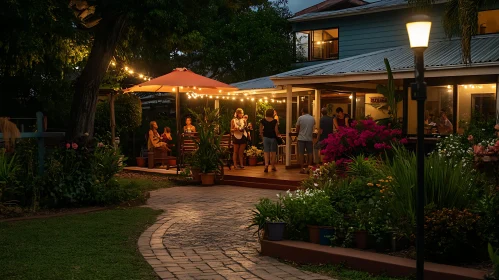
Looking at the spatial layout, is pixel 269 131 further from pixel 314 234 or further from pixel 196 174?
pixel 314 234

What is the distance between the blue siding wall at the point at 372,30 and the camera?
2255cm

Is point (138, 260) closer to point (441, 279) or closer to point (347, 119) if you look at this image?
point (441, 279)

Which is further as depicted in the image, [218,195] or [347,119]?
[347,119]

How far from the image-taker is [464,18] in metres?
13.9

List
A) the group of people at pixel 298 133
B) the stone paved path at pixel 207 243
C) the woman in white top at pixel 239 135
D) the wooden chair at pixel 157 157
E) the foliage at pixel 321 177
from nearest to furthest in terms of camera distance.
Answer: the stone paved path at pixel 207 243 < the foliage at pixel 321 177 < the group of people at pixel 298 133 < the woman in white top at pixel 239 135 < the wooden chair at pixel 157 157

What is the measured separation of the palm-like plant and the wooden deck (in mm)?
4756

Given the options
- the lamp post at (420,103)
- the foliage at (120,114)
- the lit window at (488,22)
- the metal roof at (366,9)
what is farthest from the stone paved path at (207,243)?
the metal roof at (366,9)

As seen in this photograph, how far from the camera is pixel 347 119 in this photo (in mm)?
16750

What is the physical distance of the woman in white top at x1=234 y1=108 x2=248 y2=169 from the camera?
55.9 feet

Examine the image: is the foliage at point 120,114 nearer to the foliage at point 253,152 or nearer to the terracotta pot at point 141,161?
the terracotta pot at point 141,161

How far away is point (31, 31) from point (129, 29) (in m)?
3.32

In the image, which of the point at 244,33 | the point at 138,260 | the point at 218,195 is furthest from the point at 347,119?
Answer: the point at 244,33

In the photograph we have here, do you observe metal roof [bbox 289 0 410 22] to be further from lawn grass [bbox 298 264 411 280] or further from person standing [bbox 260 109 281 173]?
lawn grass [bbox 298 264 411 280]

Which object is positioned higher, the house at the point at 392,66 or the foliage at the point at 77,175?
the house at the point at 392,66
